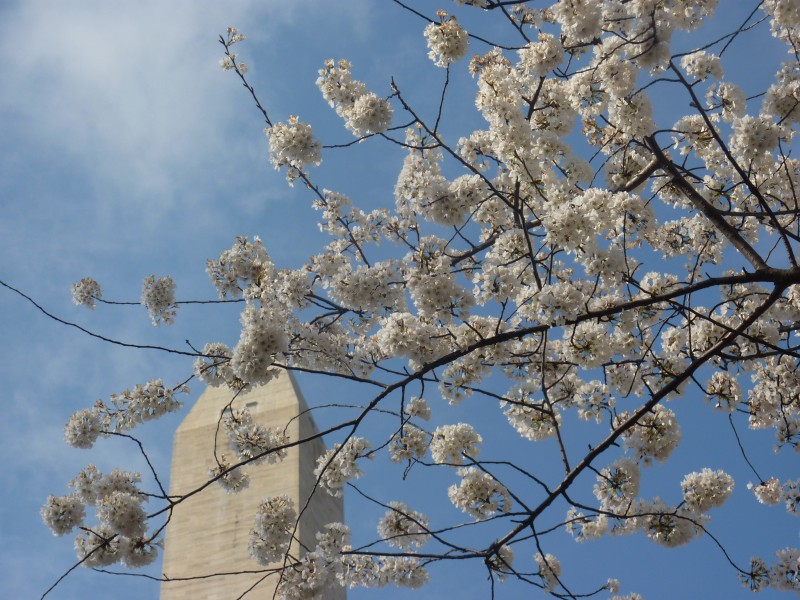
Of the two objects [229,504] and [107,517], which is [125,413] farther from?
[229,504]

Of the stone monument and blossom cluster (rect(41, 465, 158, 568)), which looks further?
the stone monument

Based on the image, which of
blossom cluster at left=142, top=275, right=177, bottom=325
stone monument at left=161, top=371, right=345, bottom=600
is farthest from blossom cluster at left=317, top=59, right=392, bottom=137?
stone monument at left=161, top=371, right=345, bottom=600

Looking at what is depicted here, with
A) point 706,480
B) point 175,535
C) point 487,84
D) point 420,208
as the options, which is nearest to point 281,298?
point 420,208

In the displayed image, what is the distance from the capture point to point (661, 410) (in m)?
6.09

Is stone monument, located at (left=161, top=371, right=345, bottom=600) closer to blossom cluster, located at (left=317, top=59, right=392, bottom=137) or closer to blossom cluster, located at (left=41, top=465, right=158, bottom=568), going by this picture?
blossom cluster, located at (left=41, top=465, right=158, bottom=568)

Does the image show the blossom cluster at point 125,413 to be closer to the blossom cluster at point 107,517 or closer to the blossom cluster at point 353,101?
the blossom cluster at point 107,517

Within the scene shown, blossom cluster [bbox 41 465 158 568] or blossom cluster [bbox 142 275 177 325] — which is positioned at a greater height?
blossom cluster [bbox 142 275 177 325]

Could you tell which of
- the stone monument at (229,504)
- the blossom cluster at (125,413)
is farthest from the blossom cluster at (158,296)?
the stone monument at (229,504)

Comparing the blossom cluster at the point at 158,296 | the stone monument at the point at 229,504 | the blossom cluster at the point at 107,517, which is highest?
the stone monument at the point at 229,504

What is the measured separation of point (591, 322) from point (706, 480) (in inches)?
71.5

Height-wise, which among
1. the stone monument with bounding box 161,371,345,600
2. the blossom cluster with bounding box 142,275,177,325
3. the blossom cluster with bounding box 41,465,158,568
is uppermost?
the stone monument with bounding box 161,371,345,600

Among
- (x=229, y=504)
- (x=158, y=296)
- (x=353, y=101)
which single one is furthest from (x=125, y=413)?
(x=229, y=504)

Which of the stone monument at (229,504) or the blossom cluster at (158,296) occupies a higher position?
the stone monument at (229,504)

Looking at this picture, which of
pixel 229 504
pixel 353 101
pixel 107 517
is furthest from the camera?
pixel 229 504
